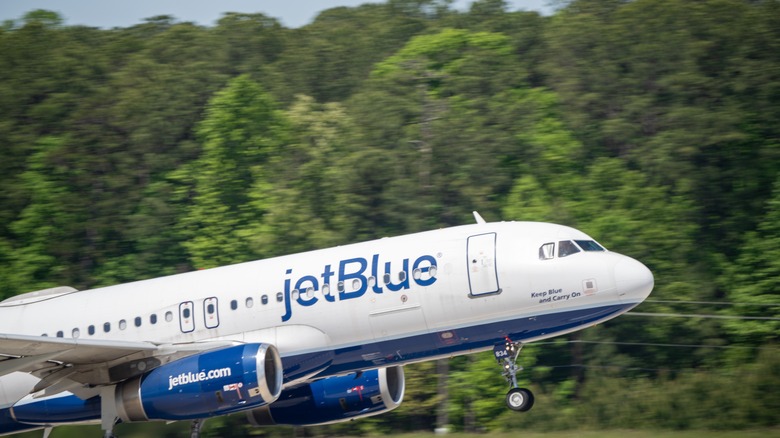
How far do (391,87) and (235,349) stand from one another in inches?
1100

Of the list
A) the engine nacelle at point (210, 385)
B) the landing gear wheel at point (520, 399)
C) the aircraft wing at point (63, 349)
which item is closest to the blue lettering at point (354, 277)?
the engine nacelle at point (210, 385)

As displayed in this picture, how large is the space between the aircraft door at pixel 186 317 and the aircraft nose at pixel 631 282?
8.85 m

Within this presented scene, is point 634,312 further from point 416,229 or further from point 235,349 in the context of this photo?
point 235,349

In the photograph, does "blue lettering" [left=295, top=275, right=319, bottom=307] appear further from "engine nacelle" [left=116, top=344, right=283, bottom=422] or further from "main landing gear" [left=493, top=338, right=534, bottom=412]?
"main landing gear" [left=493, top=338, right=534, bottom=412]

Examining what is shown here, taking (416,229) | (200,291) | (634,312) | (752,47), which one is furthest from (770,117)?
(200,291)

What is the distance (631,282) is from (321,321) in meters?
6.11

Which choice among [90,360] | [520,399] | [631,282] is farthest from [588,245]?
[90,360]

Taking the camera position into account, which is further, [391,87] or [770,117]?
[391,87]

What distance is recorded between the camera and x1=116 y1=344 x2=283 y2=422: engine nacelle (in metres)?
21.3

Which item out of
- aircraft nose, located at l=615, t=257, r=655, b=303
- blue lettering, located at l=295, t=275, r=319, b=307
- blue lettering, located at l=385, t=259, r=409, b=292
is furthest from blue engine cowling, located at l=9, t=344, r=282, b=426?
aircraft nose, located at l=615, t=257, r=655, b=303

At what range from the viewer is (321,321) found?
22.5 m

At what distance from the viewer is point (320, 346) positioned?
885 inches

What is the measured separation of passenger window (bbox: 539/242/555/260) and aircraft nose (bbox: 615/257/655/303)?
1.24m

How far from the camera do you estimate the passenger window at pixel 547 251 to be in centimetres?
2145
